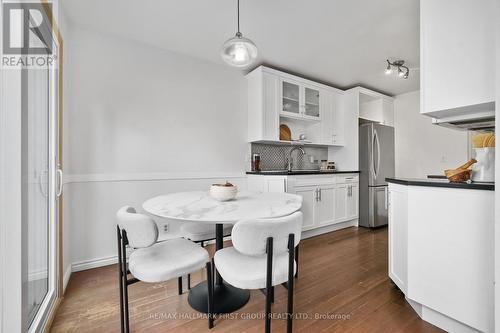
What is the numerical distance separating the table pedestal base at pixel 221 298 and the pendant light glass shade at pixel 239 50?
1.78 m

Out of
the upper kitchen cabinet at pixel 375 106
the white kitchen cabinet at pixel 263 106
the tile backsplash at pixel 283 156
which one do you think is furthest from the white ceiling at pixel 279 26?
the tile backsplash at pixel 283 156

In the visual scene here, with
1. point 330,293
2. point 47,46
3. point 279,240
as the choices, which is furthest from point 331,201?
point 47,46

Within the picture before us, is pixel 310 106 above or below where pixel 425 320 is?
above

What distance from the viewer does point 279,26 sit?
7.77 ft

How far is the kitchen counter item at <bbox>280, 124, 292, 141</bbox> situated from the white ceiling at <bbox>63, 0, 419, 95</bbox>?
3.20ft

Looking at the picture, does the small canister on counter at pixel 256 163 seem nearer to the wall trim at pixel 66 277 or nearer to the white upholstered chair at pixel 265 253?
the white upholstered chair at pixel 265 253

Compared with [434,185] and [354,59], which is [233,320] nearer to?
[434,185]

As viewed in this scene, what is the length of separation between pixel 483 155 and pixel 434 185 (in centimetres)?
32

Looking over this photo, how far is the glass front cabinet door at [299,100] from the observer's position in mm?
3468

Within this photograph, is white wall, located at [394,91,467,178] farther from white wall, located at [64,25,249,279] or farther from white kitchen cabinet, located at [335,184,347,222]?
white wall, located at [64,25,249,279]

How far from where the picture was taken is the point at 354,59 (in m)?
3.11

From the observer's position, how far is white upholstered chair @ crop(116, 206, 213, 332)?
1.20 meters

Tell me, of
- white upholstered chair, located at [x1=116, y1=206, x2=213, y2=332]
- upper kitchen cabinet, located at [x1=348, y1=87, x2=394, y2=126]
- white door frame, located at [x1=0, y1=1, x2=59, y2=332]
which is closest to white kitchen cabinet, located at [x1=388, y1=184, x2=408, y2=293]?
white upholstered chair, located at [x1=116, y1=206, x2=213, y2=332]

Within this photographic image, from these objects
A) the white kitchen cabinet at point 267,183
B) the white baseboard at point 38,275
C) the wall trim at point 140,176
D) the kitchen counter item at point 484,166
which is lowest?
the white baseboard at point 38,275
